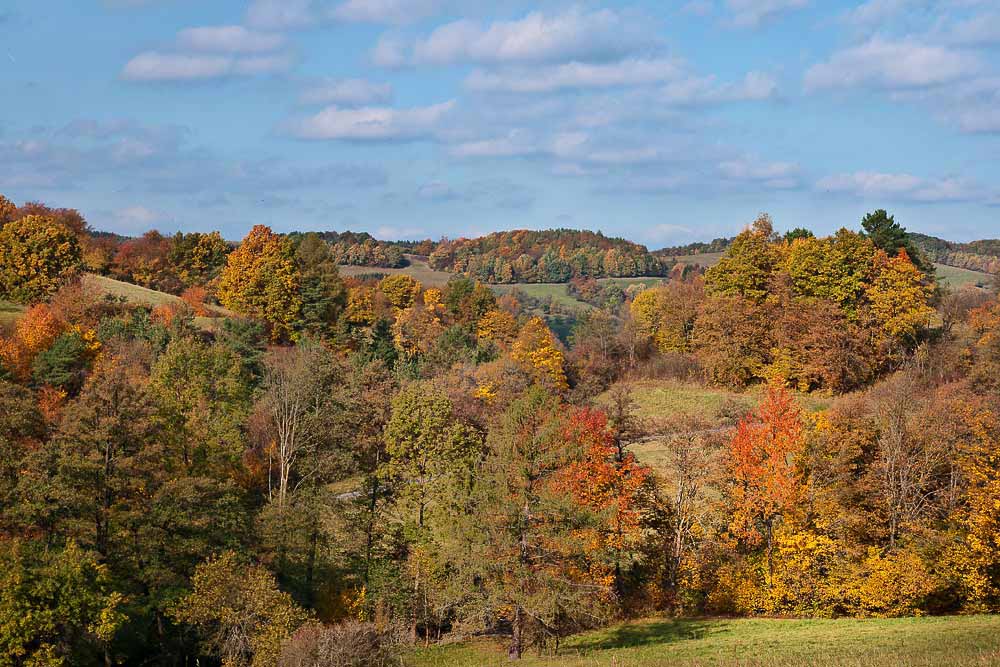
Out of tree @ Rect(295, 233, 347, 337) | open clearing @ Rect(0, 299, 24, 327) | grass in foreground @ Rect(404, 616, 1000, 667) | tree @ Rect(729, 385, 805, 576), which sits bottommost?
grass in foreground @ Rect(404, 616, 1000, 667)

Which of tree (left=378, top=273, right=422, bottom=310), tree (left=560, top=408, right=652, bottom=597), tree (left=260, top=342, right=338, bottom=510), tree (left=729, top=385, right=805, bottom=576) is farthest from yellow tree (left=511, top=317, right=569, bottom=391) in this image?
tree (left=729, top=385, right=805, bottom=576)

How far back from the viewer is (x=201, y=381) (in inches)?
2589

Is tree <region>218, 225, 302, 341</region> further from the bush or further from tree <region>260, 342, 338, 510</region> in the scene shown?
the bush

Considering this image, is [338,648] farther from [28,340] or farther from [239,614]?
[28,340]

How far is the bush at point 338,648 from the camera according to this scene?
23.9m

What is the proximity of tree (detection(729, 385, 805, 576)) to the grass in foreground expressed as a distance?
20.0 ft

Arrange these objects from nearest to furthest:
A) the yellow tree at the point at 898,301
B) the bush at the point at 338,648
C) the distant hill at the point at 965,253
→ 1. the bush at the point at 338,648
2. the yellow tree at the point at 898,301
3. the distant hill at the point at 965,253

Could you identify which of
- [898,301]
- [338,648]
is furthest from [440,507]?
[898,301]

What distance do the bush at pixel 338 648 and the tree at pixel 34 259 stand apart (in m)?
74.8

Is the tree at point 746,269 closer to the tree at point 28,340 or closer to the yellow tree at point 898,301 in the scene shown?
the yellow tree at point 898,301

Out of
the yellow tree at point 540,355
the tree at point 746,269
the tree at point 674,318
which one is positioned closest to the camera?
the tree at point 746,269

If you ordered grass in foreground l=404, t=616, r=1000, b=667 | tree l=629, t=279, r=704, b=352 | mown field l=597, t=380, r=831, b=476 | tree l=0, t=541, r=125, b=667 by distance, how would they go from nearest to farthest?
1. grass in foreground l=404, t=616, r=1000, b=667
2. tree l=0, t=541, r=125, b=667
3. mown field l=597, t=380, r=831, b=476
4. tree l=629, t=279, r=704, b=352

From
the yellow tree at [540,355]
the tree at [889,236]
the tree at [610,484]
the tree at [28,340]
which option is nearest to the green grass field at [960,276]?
the tree at [889,236]

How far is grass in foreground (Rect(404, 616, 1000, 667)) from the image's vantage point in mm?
25938
